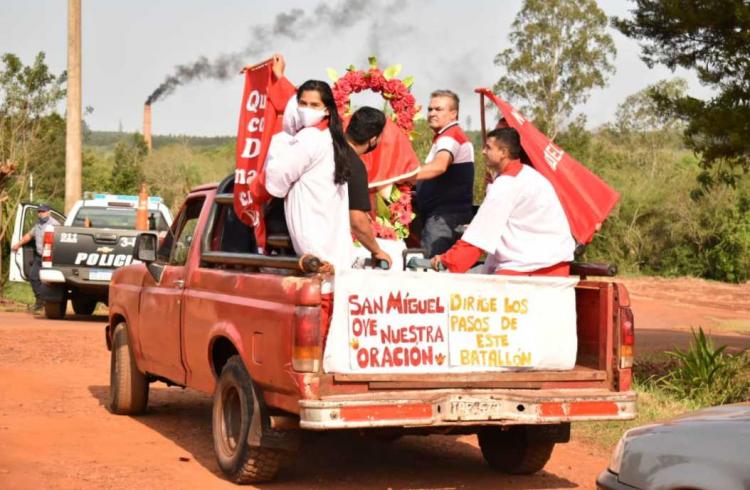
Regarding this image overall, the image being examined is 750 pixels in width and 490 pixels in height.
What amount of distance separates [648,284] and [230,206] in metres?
27.3

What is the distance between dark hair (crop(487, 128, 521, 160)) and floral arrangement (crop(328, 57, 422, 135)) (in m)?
1.95

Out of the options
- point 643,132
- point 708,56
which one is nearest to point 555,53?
point 643,132

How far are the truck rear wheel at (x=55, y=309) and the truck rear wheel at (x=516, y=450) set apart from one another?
484 inches

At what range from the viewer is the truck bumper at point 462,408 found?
21.6 feet

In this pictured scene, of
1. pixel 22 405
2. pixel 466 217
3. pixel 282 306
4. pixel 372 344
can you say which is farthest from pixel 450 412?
pixel 22 405

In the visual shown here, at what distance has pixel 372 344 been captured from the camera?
271 inches

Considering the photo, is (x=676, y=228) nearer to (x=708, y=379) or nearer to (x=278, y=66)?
(x=708, y=379)

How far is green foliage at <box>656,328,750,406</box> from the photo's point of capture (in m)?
11.9

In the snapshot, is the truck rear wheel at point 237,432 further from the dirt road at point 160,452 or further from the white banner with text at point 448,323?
the white banner with text at point 448,323

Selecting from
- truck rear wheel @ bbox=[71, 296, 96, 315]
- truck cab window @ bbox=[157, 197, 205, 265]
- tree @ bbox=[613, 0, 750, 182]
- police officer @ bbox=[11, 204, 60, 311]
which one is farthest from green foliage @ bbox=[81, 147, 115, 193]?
truck cab window @ bbox=[157, 197, 205, 265]

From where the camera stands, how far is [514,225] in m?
7.76

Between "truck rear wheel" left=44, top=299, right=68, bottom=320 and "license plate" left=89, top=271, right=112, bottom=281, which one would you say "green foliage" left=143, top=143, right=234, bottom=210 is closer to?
"truck rear wheel" left=44, top=299, right=68, bottom=320

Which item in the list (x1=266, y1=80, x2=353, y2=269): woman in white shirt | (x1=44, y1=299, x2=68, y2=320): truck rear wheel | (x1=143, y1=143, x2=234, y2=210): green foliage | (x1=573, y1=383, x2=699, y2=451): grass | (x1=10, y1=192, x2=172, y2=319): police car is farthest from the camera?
(x1=143, y1=143, x2=234, y2=210): green foliage

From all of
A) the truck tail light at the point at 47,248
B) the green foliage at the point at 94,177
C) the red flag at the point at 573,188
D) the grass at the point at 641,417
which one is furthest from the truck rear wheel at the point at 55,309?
the green foliage at the point at 94,177
